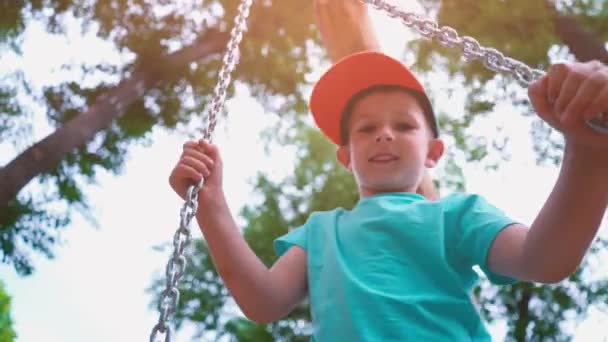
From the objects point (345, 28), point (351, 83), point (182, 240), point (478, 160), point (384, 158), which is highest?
point (478, 160)

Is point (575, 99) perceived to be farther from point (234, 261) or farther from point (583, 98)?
point (234, 261)

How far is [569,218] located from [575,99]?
0.62 ft

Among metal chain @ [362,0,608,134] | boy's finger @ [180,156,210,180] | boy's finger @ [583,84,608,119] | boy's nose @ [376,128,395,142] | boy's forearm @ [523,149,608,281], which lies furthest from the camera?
boy's nose @ [376,128,395,142]

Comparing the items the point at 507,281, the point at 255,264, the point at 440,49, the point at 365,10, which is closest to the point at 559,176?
the point at 507,281

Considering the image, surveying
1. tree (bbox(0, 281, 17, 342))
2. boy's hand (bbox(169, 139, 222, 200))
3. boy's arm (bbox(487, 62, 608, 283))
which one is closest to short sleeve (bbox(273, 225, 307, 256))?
boy's hand (bbox(169, 139, 222, 200))

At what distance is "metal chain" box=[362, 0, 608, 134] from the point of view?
970 millimetres

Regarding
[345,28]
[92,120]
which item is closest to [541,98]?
[345,28]

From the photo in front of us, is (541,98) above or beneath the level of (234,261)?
beneath

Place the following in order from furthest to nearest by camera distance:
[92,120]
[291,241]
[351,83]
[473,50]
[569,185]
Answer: [92,120], [351,83], [291,241], [473,50], [569,185]

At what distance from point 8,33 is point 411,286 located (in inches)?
196

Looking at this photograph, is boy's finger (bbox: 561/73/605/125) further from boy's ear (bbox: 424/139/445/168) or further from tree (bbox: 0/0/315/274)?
tree (bbox: 0/0/315/274)

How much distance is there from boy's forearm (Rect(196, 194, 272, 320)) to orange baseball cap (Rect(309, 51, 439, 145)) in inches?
15.9

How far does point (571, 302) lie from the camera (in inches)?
194

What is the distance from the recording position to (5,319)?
496 centimetres
